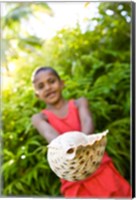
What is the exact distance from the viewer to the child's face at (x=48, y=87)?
1.80 meters

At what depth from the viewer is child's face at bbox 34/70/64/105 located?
5.90ft

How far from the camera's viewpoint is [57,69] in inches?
71.7

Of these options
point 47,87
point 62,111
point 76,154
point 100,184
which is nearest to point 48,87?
point 47,87

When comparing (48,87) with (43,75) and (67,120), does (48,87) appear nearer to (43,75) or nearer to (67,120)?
(43,75)

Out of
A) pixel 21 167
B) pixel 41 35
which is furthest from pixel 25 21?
pixel 21 167

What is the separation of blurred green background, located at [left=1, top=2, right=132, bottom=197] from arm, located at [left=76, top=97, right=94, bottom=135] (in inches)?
1.2

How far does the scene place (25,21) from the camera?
1.83 m

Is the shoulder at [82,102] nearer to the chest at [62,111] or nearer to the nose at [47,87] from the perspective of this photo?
the chest at [62,111]

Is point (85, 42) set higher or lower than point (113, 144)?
higher

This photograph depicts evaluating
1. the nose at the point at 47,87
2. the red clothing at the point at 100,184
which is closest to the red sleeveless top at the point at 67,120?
the red clothing at the point at 100,184

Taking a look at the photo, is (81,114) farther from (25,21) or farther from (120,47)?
(25,21)

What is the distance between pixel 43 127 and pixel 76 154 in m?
0.24

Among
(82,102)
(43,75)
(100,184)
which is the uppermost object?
(43,75)

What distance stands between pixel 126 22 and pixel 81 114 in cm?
50
